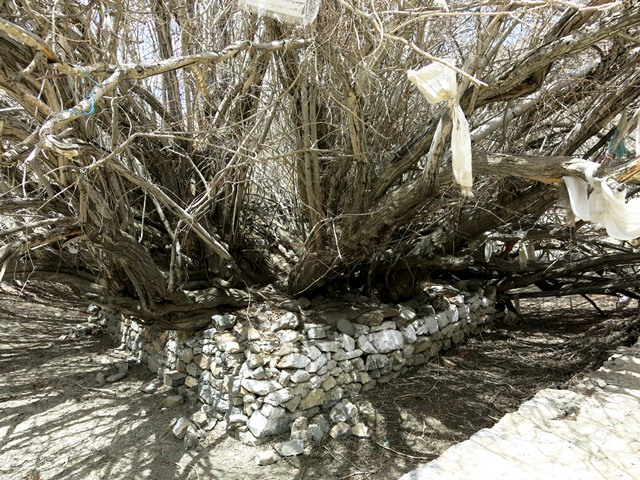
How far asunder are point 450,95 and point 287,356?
2.75m

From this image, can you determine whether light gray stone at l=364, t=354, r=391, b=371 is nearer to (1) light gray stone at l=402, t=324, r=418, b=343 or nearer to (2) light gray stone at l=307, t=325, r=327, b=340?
(1) light gray stone at l=402, t=324, r=418, b=343

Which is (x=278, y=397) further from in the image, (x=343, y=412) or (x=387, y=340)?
(x=387, y=340)

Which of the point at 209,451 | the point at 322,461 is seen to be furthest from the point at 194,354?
the point at 322,461

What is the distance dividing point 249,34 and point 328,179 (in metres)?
1.54

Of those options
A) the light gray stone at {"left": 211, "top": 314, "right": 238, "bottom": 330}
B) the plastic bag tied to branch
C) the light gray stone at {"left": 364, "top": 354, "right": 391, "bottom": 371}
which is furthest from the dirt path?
the plastic bag tied to branch

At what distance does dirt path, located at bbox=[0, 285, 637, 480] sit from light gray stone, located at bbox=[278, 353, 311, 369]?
2.34 feet

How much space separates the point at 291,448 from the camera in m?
3.70

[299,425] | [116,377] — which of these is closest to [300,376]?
[299,425]

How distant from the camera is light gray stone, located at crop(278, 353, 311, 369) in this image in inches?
161

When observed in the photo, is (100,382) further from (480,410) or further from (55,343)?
(480,410)

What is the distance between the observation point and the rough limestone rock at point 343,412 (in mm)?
4090

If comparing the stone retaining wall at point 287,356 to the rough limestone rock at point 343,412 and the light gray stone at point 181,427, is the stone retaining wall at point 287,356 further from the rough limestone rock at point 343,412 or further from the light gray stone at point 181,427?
the light gray stone at point 181,427

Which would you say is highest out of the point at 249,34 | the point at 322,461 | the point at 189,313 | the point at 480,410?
the point at 249,34

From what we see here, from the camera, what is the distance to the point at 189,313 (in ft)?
15.8
